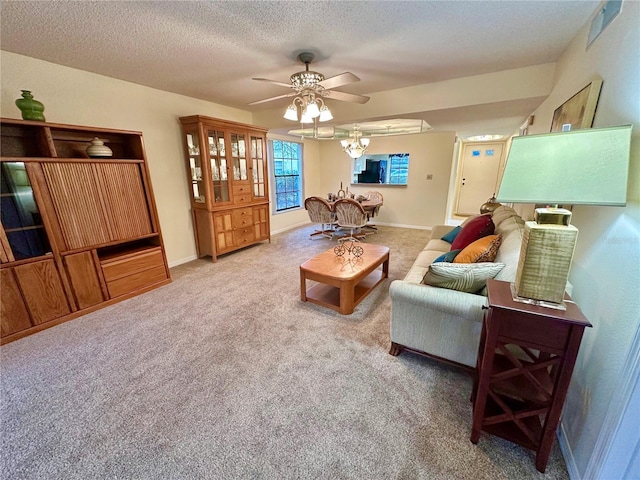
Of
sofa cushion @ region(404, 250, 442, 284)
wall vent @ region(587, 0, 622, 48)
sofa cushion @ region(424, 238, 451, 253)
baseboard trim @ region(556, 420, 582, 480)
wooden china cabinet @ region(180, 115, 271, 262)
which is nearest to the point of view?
baseboard trim @ region(556, 420, 582, 480)

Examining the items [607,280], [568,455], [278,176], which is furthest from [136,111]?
[568,455]

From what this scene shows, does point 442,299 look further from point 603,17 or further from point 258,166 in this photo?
point 258,166

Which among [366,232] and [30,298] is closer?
[30,298]

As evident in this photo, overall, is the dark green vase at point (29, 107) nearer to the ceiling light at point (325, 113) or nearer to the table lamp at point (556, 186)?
the ceiling light at point (325, 113)

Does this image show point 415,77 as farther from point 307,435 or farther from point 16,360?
point 16,360

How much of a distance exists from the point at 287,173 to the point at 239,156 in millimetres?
2040

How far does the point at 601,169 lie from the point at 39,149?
3818 mm

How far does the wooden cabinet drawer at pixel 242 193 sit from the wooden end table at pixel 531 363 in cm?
363

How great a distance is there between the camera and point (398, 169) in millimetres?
6008

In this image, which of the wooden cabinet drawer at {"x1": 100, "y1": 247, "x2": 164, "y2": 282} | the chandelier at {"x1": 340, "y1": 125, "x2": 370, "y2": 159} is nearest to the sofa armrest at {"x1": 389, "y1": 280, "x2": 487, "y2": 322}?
the wooden cabinet drawer at {"x1": 100, "y1": 247, "x2": 164, "y2": 282}

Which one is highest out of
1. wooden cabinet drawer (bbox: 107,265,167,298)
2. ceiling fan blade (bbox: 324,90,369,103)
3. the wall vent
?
the wall vent

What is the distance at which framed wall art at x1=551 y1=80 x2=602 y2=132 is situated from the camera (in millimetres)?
1446

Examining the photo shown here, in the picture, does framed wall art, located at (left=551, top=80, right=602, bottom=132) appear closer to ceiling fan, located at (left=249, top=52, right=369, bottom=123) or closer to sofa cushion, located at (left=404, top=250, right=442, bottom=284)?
sofa cushion, located at (left=404, top=250, right=442, bottom=284)

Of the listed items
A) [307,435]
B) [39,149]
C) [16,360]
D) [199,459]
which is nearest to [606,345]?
[307,435]
